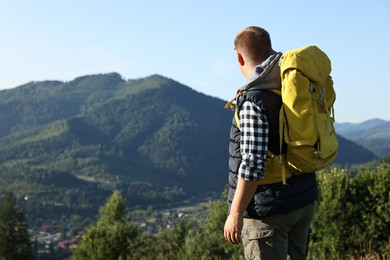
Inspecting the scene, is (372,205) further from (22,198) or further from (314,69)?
(22,198)

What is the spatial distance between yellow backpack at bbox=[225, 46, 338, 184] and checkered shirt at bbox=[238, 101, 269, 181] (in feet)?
0.39

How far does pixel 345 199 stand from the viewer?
18.9m

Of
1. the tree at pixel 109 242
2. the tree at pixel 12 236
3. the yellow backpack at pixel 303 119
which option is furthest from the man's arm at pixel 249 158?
the tree at pixel 12 236

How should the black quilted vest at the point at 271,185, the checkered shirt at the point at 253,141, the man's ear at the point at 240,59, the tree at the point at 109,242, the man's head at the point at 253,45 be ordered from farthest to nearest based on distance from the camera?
the tree at the point at 109,242 → the man's ear at the point at 240,59 → the man's head at the point at 253,45 → the black quilted vest at the point at 271,185 → the checkered shirt at the point at 253,141

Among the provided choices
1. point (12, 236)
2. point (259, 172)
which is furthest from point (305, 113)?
point (12, 236)

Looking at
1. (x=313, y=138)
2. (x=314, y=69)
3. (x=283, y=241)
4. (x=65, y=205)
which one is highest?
(x=314, y=69)

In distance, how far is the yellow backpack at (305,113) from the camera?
3.38 m

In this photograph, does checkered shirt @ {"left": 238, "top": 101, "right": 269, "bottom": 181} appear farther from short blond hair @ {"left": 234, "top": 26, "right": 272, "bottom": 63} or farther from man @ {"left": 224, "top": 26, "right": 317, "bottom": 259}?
short blond hair @ {"left": 234, "top": 26, "right": 272, "bottom": 63}

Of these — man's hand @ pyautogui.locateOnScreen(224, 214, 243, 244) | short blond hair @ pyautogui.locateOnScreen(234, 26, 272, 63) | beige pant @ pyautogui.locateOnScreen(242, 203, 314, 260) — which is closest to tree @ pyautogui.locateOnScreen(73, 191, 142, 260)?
beige pant @ pyautogui.locateOnScreen(242, 203, 314, 260)

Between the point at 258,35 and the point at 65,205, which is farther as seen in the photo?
the point at 65,205

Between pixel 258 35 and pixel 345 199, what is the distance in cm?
1648

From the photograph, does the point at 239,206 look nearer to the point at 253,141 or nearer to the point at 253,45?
the point at 253,141

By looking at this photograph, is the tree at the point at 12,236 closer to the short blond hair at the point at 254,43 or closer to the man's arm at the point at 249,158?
the man's arm at the point at 249,158

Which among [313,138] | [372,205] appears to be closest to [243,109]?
[313,138]
